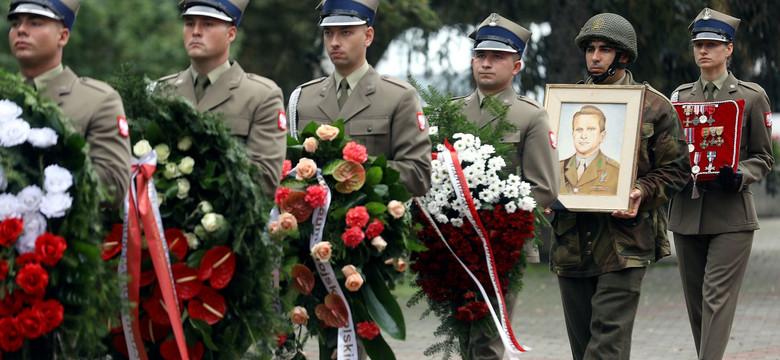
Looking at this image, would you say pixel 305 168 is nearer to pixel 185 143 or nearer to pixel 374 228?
pixel 374 228

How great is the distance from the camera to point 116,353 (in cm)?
579

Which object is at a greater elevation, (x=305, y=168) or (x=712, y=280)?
(x=305, y=168)

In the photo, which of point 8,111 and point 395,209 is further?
point 395,209

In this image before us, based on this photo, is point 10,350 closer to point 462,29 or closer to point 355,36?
point 355,36

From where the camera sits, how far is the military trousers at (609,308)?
750cm

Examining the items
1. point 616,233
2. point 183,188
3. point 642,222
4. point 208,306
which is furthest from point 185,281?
point 642,222

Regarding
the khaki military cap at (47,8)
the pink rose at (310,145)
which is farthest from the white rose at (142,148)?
the pink rose at (310,145)

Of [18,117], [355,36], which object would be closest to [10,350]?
[18,117]

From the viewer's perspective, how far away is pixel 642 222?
306 inches

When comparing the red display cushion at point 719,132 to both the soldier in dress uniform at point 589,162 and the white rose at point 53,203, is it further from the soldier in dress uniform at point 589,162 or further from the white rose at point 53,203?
the white rose at point 53,203

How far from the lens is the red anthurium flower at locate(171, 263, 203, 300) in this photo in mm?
5578

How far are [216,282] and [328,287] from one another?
998 millimetres

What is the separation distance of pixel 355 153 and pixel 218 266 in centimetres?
109

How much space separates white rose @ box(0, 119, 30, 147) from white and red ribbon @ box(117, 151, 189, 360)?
28.0 inches
